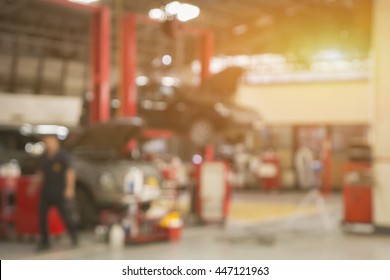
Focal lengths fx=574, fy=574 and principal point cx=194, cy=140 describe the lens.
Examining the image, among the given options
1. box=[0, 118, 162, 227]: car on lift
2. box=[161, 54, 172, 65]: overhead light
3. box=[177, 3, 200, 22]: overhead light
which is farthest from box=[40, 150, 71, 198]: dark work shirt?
box=[161, 54, 172, 65]: overhead light

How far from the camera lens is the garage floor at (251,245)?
19.9 ft

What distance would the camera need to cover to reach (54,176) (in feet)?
20.9

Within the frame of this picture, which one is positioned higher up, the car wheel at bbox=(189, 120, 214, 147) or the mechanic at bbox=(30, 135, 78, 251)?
the car wheel at bbox=(189, 120, 214, 147)

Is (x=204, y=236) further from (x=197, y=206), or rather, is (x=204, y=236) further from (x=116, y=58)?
(x=116, y=58)

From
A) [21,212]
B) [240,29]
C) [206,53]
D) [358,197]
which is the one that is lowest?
[21,212]

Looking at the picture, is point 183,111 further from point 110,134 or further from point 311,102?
point 311,102

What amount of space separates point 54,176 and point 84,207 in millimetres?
1257

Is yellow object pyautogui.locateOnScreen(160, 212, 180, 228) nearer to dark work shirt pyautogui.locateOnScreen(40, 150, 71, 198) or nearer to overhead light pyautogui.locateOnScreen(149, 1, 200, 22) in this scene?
dark work shirt pyautogui.locateOnScreen(40, 150, 71, 198)

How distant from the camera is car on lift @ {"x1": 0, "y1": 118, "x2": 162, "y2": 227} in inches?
290

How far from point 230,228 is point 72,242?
248 centimetres

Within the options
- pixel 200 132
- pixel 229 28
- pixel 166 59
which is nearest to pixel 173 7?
pixel 200 132

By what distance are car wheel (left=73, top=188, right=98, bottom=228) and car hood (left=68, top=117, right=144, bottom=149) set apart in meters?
0.70

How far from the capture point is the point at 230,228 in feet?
26.9
